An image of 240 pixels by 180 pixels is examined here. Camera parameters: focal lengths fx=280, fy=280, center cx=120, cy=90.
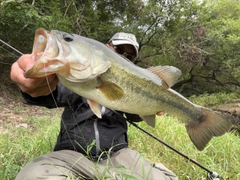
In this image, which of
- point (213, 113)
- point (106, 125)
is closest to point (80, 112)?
point (106, 125)

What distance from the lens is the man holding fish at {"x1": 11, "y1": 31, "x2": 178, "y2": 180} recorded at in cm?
204

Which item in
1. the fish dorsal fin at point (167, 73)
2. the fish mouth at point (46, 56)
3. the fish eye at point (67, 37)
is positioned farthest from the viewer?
the fish dorsal fin at point (167, 73)

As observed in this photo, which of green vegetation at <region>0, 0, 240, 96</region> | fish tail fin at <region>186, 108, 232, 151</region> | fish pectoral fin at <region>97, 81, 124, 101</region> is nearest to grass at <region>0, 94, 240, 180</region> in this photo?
fish tail fin at <region>186, 108, 232, 151</region>

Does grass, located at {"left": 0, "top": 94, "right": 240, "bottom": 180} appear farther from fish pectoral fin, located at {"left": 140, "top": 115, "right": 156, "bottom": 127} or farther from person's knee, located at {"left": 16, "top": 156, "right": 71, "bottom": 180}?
fish pectoral fin, located at {"left": 140, "top": 115, "right": 156, "bottom": 127}

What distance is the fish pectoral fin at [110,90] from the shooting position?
1.67 metres

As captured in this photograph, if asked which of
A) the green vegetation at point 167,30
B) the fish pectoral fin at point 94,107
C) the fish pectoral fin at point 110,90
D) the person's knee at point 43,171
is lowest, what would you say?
the green vegetation at point 167,30

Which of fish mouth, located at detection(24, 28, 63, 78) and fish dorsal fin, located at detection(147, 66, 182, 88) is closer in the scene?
fish mouth, located at detection(24, 28, 63, 78)

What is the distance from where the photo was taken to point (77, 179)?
2.10 metres

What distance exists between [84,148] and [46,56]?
1.14 meters

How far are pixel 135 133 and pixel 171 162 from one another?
3.12 feet

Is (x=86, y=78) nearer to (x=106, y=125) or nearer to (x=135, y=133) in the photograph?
(x=106, y=125)

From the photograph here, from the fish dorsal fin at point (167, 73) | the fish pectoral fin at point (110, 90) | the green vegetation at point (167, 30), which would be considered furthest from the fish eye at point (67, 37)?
the green vegetation at point (167, 30)

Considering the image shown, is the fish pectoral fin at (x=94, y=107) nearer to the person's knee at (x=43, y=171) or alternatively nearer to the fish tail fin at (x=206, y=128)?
the person's knee at (x=43, y=171)

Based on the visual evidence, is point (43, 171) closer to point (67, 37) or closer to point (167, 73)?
point (67, 37)
